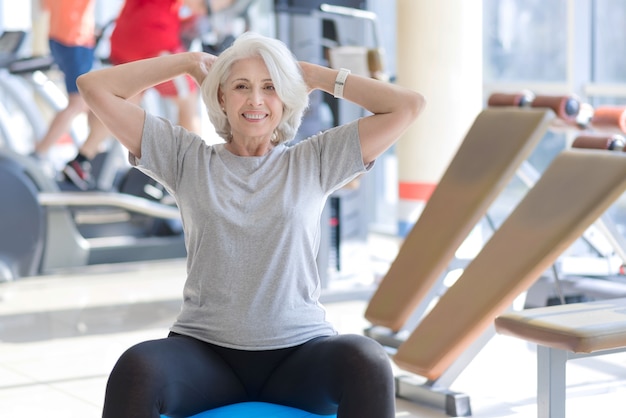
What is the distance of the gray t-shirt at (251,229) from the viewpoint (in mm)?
1983

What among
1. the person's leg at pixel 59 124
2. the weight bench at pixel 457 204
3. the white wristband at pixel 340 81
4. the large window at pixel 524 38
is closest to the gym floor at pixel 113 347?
the weight bench at pixel 457 204

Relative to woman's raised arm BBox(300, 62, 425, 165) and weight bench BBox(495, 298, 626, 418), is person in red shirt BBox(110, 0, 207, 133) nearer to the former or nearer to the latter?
woman's raised arm BBox(300, 62, 425, 165)

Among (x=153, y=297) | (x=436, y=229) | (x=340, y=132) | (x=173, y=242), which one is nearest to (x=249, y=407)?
(x=340, y=132)

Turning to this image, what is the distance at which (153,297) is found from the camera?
5277mm

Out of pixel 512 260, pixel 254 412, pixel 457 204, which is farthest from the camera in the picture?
pixel 457 204

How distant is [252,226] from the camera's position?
1.99 metres

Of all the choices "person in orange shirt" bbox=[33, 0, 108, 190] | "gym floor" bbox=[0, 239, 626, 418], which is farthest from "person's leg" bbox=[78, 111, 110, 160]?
"gym floor" bbox=[0, 239, 626, 418]

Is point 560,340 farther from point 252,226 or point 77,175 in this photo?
point 77,175

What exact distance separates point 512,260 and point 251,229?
1.16 metres

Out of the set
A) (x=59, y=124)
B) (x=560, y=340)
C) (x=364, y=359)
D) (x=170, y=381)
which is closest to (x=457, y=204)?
(x=560, y=340)

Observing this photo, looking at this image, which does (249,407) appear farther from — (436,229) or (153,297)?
(153,297)

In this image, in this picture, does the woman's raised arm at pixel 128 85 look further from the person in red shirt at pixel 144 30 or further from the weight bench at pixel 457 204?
the person in red shirt at pixel 144 30

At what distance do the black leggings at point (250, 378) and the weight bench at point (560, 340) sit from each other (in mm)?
497

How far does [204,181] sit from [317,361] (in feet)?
1.46
